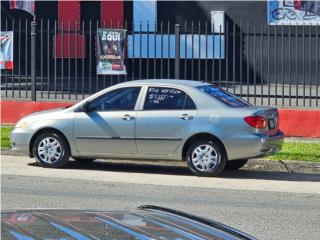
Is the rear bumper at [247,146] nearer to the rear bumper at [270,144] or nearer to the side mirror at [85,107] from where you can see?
the rear bumper at [270,144]

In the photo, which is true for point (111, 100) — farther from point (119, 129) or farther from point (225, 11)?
point (225, 11)

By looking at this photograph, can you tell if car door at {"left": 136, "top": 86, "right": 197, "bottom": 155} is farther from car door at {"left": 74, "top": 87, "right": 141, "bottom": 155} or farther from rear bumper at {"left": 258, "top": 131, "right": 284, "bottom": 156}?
rear bumper at {"left": 258, "top": 131, "right": 284, "bottom": 156}

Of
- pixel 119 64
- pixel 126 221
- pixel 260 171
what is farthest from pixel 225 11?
pixel 126 221

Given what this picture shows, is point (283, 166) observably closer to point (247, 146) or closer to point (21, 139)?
point (247, 146)

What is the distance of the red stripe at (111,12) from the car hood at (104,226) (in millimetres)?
21304

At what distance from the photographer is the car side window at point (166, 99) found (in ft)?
35.3

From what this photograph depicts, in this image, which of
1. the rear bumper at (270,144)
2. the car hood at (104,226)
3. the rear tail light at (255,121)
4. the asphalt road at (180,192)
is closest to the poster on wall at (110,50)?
the asphalt road at (180,192)

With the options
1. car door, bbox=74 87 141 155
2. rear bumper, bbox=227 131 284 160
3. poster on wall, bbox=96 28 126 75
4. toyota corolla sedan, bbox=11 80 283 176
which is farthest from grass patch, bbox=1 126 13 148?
rear bumper, bbox=227 131 284 160

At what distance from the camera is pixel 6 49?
655 inches

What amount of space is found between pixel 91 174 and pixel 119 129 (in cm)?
83

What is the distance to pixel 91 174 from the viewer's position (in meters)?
10.9

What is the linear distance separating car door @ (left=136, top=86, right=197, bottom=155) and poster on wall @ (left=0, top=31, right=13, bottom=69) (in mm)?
6677

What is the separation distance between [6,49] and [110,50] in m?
2.62

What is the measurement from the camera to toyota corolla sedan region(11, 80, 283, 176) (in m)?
10.4
